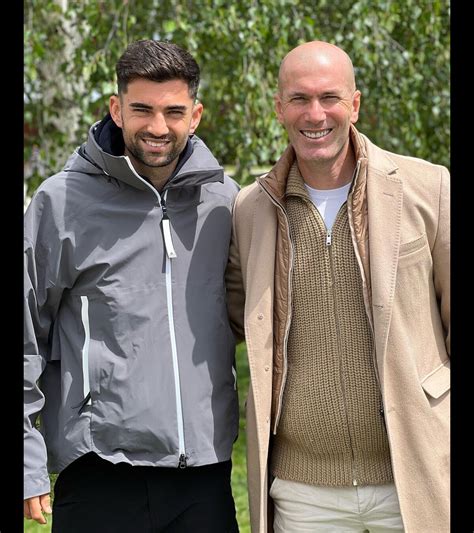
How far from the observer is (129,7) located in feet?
17.9

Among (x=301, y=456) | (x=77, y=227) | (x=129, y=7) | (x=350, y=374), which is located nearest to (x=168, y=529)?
(x=301, y=456)

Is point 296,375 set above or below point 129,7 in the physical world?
below

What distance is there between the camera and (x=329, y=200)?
9.01ft

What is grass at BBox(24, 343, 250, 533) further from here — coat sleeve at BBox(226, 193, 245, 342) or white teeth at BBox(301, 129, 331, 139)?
white teeth at BBox(301, 129, 331, 139)

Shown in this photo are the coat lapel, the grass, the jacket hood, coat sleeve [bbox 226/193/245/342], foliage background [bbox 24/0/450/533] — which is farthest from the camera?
foliage background [bbox 24/0/450/533]

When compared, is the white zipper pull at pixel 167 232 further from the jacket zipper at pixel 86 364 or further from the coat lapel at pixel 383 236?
the coat lapel at pixel 383 236

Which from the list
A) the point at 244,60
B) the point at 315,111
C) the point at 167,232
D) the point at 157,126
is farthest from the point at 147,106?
the point at 244,60

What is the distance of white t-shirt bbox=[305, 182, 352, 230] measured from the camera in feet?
8.93

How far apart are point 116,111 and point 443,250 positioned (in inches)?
40.6

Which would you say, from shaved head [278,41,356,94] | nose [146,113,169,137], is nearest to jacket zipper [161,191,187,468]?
nose [146,113,169,137]

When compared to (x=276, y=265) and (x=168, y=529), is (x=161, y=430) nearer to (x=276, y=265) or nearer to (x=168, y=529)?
(x=168, y=529)

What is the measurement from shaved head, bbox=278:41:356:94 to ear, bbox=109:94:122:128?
0.49 m

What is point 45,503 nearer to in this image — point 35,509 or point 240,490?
point 35,509

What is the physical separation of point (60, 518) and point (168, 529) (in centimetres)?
31
